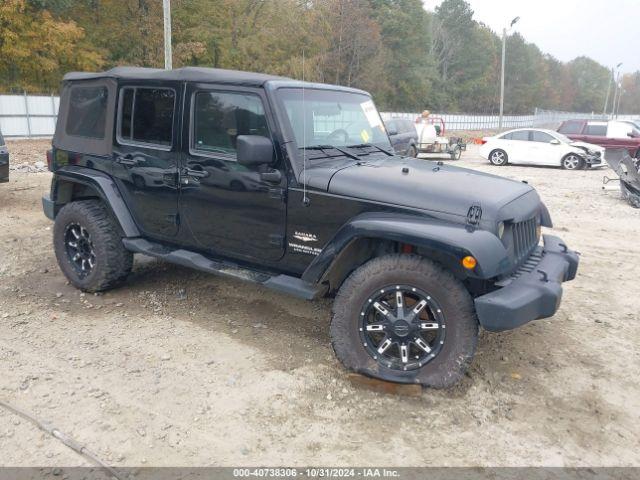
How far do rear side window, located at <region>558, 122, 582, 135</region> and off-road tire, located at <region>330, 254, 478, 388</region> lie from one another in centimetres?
1862

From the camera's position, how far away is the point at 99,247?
5043mm

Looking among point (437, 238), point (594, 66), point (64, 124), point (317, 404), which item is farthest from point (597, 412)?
point (594, 66)

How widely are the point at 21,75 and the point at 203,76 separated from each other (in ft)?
97.5

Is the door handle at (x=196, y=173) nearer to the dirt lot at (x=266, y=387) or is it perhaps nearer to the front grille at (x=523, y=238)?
the dirt lot at (x=266, y=387)

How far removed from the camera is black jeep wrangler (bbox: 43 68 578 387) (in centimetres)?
345

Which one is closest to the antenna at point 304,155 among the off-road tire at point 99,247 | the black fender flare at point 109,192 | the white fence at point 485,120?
the black fender flare at point 109,192

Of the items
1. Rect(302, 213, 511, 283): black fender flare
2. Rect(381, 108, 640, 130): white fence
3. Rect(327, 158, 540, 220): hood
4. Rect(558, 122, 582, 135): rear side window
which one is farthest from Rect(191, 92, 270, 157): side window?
Rect(381, 108, 640, 130): white fence

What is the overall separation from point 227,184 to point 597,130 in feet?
60.9

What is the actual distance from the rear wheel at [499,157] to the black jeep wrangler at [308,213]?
1455cm

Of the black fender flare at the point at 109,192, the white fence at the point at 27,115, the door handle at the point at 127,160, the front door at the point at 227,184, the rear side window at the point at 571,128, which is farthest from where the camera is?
the white fence at the point at 27,115

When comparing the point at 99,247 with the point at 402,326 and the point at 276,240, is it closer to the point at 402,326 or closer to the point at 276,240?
the point at 276,240

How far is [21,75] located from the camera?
2897cm

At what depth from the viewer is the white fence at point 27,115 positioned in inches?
941

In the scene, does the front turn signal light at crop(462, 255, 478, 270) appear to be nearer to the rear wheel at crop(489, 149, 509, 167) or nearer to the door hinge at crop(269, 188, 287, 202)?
the door hinge at crop(269, 188, 287, 202)
